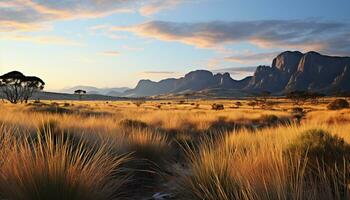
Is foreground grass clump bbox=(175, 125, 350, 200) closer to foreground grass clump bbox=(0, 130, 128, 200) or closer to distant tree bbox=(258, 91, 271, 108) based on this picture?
foreground grass clump bbox=(0, 130, 128, 200)

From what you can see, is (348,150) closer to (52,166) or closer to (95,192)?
(95,192)

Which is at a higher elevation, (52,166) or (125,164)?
(52,166)

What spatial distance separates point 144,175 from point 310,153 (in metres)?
3.00

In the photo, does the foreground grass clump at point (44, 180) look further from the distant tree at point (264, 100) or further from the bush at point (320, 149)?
the distant tree at point (264, 100)

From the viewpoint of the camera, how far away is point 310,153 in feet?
22.1

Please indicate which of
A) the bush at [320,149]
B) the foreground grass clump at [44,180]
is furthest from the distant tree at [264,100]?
the foreground grass clump at [44,180]

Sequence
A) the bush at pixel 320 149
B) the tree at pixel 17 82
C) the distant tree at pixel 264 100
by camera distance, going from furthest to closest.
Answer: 1. the distant tree at pixel 264 100
2. the tree at pixel 17 82
3. the bush at pixel 320 149

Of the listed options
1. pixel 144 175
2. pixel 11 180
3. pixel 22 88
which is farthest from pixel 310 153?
pixel 22 88

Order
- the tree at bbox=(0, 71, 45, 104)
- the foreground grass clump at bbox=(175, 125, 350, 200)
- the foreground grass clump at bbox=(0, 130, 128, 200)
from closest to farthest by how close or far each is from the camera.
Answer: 1. the foreground grass clump at bbox=(175, 125, 350, 200)
2. the foreground grass clump at bbox=(0, 130, 128, 200)
3. the tree at bbox=(0, 71, 45, 104)

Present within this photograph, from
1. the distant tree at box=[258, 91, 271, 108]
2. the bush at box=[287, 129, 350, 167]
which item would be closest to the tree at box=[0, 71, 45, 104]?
the distant tree at box=[258, 91, 271, 108]

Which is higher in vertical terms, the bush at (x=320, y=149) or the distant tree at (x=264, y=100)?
the bush at (x=320, y=149)

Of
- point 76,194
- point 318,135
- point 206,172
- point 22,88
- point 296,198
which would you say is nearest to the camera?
point 296,198

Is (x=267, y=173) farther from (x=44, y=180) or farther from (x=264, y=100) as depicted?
(x=264, y=100)

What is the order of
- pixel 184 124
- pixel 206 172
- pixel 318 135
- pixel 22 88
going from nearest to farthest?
pixel 206 172, pixel 318 135, pixel 184 124, pixel 22 88
